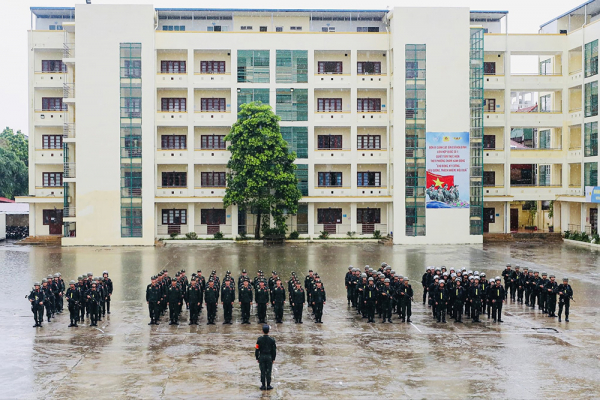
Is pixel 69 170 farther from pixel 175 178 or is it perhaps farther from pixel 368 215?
pixel 368 215

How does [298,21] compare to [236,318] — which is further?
[298,21]

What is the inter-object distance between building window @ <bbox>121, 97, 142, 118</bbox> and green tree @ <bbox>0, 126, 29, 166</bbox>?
83.0 ft

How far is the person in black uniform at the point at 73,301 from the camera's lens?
1758cm

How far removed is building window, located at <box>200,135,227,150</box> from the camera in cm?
4459

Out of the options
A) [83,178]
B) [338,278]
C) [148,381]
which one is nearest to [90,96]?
[83,178]

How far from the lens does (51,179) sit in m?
45.6

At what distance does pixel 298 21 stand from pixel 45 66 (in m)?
17.6

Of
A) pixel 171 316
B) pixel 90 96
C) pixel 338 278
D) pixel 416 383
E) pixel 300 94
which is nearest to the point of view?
pixel 416 383

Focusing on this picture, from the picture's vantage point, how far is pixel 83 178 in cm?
4147

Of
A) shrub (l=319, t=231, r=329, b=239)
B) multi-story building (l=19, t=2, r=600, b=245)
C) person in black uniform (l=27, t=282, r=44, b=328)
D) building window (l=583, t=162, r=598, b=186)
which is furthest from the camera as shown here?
shrub (l=319, t=231, r=329, b=239)

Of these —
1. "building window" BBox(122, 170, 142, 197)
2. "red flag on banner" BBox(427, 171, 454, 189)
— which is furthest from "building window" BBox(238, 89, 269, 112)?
"red flag on banner" BBox(427, 171, 454, 189)

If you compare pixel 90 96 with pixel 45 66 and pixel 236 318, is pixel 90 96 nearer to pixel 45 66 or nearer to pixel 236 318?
pixel 45 66

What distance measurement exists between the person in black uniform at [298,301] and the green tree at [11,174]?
157ft

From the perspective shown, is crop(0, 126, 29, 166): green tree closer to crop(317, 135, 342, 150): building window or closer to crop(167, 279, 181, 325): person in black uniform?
crop(317, 135, 342, 150): building window
